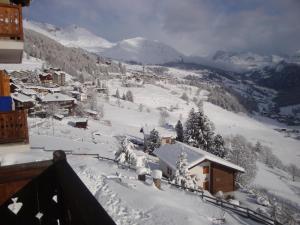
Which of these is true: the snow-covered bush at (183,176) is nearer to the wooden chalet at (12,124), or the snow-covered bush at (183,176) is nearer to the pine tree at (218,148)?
the wooden chalet at (12,124)

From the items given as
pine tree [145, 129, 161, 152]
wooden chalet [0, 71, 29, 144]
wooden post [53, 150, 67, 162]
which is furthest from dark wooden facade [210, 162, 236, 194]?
wooden post [53, 150, 67, 162]

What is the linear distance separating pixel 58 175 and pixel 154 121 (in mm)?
123096

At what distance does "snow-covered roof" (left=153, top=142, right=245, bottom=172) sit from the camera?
115 ft

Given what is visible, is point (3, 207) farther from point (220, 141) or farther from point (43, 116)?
point (43, 116)

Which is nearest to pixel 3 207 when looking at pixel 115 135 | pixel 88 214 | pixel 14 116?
pixel 88 214

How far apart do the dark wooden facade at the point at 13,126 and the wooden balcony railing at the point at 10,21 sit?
191cm

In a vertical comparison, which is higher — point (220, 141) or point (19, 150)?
point (19, 150)

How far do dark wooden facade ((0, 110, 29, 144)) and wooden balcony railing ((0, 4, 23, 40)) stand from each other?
191 centimetres

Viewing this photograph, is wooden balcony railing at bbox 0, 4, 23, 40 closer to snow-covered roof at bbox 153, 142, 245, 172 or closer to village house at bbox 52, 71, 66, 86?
snow-covered roof at bbox 153, 142, 245, 172

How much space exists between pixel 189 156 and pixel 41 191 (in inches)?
1325

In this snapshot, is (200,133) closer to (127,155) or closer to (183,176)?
(127,155)

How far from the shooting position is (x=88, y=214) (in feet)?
6.55

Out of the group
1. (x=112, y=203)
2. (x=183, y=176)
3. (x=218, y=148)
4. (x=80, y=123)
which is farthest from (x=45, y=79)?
(x=112, y=203)

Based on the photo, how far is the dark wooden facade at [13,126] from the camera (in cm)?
813
